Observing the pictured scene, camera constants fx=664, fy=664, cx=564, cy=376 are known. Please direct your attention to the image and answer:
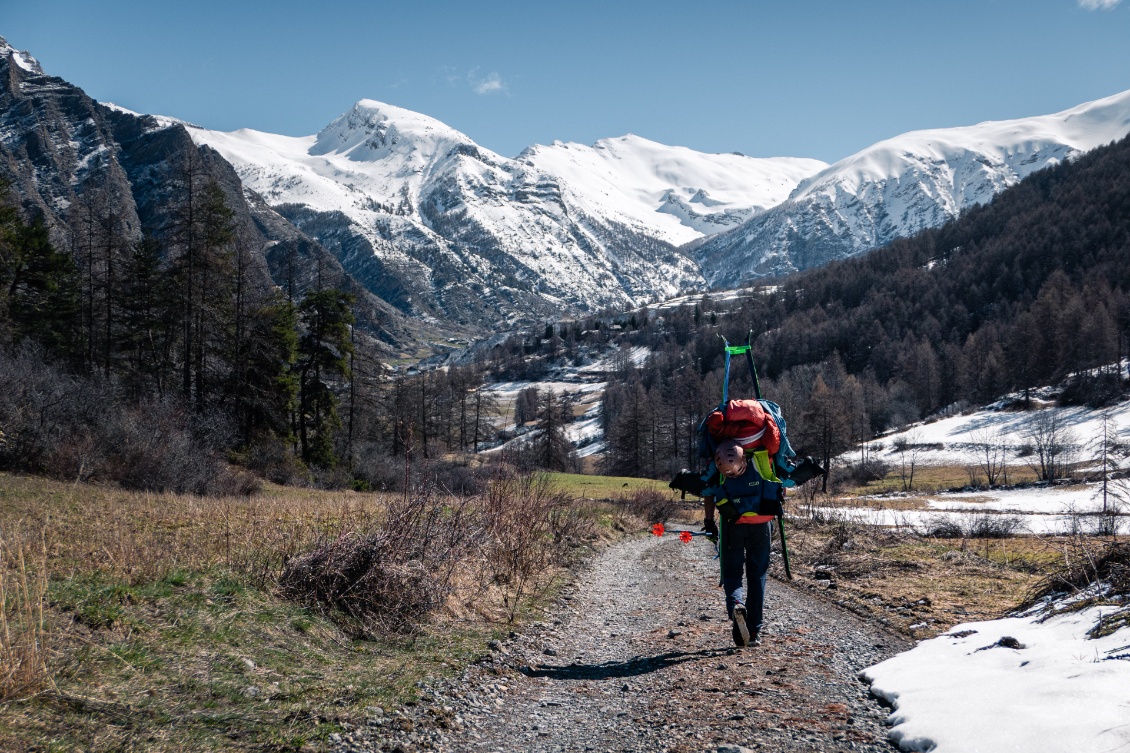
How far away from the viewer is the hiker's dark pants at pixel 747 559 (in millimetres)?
6547

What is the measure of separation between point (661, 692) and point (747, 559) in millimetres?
1793

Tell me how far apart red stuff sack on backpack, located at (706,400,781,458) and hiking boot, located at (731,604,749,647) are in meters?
1.57

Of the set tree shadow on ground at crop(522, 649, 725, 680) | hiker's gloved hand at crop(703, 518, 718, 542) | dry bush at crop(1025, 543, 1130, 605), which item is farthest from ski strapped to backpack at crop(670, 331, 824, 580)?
dry bush at crop(1025, 543, 1130, 605)

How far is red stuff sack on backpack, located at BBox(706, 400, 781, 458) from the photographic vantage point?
21.0 feet

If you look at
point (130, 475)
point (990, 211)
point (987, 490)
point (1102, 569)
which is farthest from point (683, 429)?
point (990, 211)

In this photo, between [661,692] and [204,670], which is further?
[661,692]

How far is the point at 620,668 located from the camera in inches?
251

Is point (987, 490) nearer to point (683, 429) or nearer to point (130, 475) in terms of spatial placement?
point (683, 429)

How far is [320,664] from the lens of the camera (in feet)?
18.2

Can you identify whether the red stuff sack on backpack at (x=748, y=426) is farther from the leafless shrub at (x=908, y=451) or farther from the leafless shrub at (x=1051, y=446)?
the leafless shrub at (x=908, y=451)

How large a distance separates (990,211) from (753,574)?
8884 inches

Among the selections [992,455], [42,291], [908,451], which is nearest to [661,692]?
[42,291]

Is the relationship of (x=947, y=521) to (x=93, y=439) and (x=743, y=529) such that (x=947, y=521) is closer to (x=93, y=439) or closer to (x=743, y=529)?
(x=743, y=529)

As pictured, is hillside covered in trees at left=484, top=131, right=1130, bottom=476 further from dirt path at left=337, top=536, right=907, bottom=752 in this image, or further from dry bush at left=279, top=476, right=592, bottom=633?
dirt path at left=337, top=536, right=907, bottom=752
